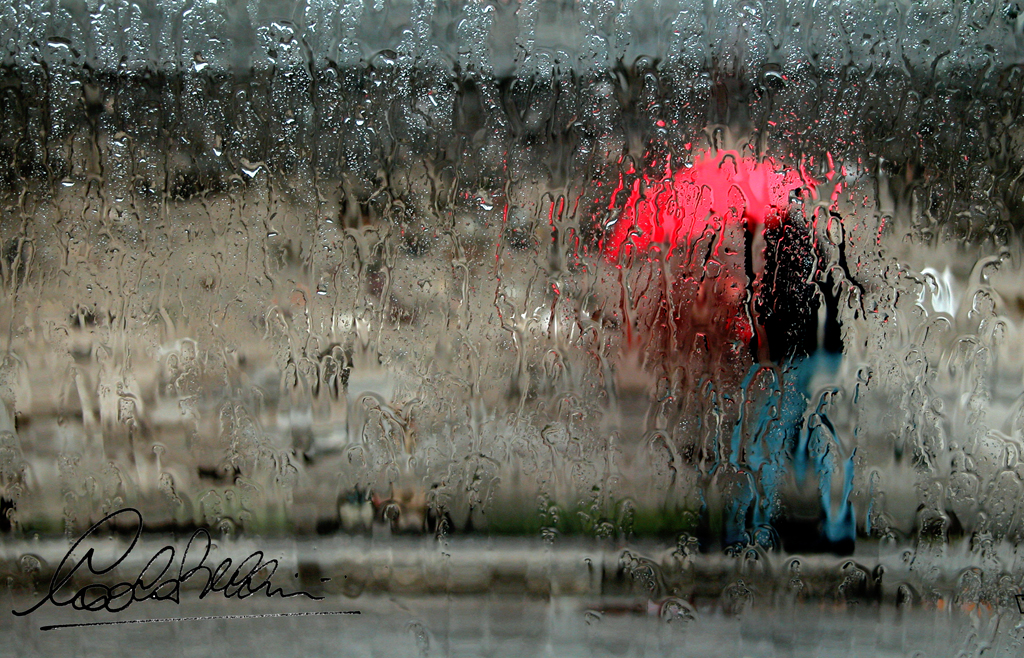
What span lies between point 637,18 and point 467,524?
3.08 feet

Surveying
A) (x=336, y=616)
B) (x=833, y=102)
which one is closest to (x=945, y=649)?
(x=833, y=102)
